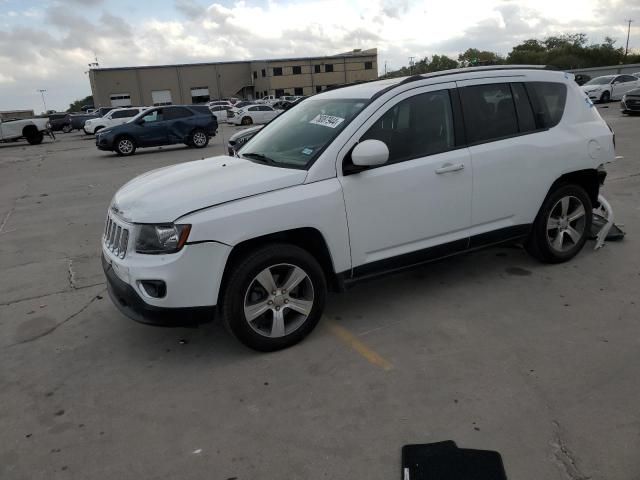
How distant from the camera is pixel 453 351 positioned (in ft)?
11.5

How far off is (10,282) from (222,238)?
11.5ft

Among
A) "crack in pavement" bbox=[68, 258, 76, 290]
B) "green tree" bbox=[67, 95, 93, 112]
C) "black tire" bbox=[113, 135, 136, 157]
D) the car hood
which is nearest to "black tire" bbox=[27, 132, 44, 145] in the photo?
"black tire" bbox=[113, 135, 136, 157]

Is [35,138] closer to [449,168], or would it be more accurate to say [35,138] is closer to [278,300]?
[278,300]

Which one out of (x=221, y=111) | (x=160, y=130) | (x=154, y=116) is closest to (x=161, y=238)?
(x=160, y=130)

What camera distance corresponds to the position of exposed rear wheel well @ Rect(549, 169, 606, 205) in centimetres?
471

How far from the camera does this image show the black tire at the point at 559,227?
183 inches

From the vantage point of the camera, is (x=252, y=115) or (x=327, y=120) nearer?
(x=327, y=120)

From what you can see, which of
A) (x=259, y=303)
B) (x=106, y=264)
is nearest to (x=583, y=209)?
(x=259, y=303)

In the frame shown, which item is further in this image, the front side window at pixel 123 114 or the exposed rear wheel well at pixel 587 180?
the front side window at pixel 123 114

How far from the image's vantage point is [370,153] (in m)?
3.48

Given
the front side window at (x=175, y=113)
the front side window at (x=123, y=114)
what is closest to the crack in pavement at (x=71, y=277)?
the front side window at (x=175, y=113)

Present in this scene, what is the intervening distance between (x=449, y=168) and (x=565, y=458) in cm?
221

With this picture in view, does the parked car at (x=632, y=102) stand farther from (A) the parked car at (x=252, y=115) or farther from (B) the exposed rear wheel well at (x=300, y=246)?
(B) the exposed rear wheel well at (x=300, y=246)

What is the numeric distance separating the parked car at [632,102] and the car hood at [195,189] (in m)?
21.2
